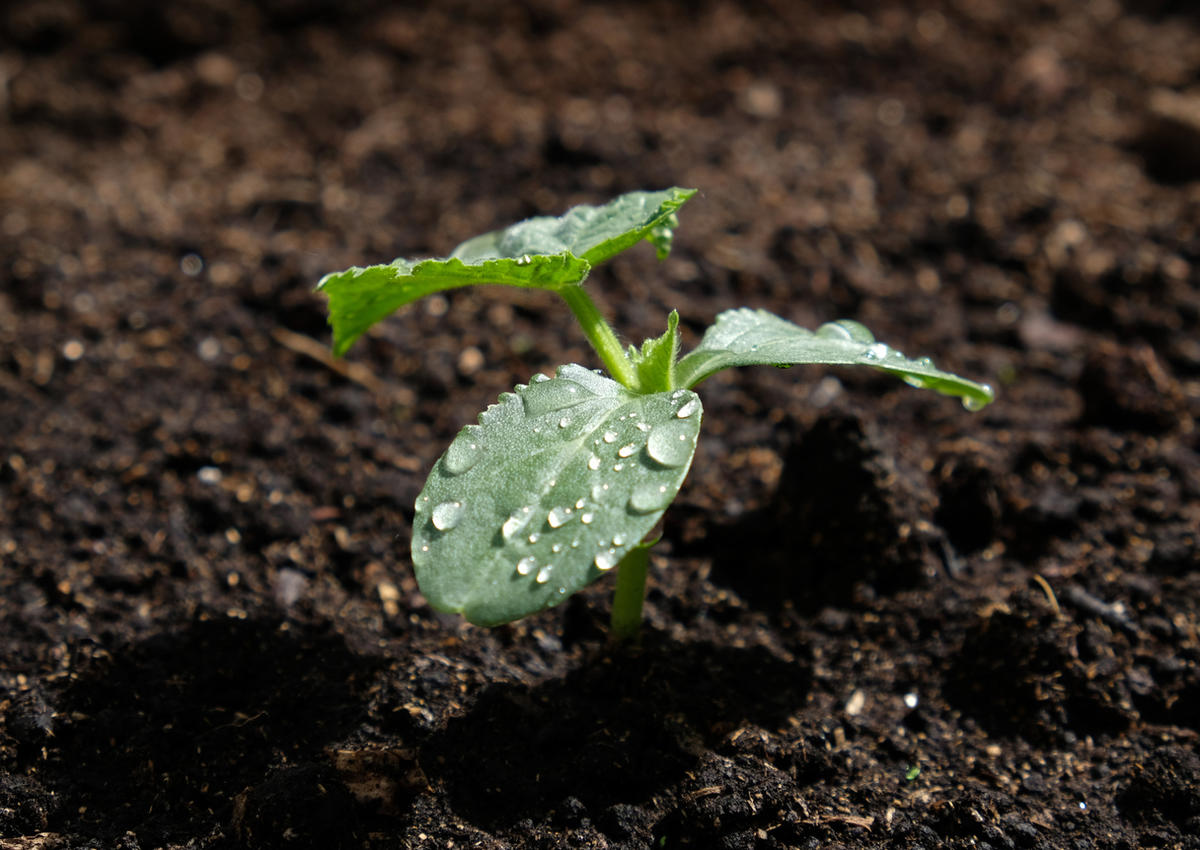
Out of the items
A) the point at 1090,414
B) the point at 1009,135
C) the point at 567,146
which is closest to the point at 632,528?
the point at 1090,414

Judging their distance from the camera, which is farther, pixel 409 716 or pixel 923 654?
pixel 923 654

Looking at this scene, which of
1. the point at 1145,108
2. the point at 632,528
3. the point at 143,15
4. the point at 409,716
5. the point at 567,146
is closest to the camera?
the point at 632,528

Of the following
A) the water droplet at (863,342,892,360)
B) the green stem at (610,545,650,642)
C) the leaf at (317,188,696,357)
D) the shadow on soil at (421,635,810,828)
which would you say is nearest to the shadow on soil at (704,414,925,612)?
the shadow on soil at (421,635,810,828)

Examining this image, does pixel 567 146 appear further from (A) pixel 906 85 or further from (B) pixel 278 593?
(B) pixel 278 593

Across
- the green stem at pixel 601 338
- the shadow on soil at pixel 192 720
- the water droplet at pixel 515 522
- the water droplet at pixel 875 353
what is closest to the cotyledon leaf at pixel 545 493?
the water droplet at pixel 515 522

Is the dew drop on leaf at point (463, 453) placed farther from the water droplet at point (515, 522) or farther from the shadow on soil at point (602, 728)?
the shadow on soil at point (602, 728)

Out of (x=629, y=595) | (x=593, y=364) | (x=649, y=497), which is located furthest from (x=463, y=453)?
(x=593, y=364)

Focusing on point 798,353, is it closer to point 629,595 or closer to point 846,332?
point 846,332
